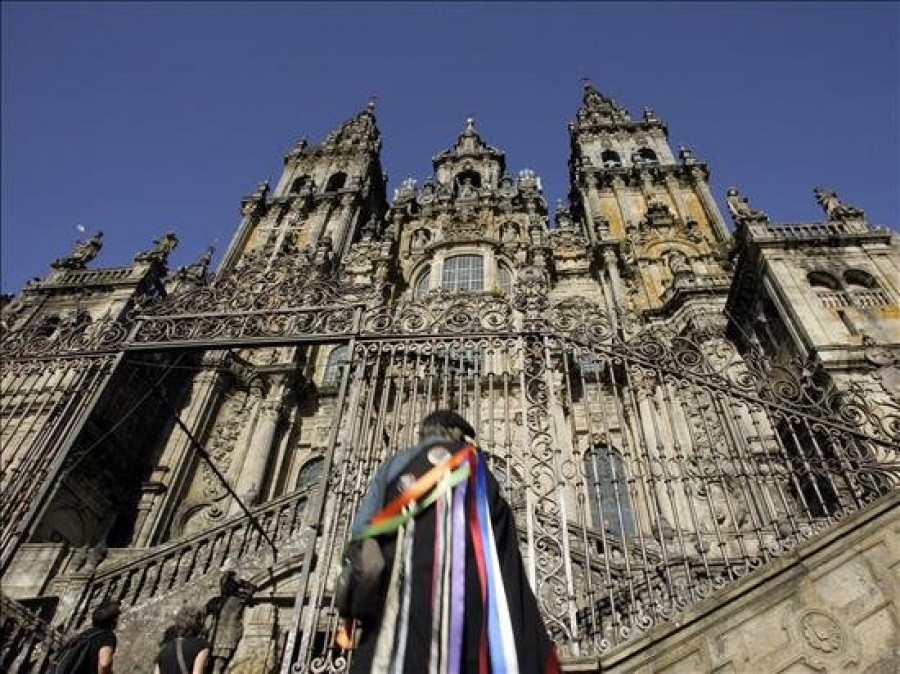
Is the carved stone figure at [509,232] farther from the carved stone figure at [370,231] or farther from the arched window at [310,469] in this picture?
the arched window at [310,469]

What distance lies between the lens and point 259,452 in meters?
14.8

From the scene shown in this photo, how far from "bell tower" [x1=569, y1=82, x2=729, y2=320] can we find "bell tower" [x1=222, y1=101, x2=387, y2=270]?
35.3ft

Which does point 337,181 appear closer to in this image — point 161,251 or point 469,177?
point 469,177

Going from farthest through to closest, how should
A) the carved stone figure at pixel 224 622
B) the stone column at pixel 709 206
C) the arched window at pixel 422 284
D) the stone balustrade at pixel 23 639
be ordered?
the arched window at pixel 422 284
the stone column at pixel 709 206
the carved stone figure at pixel 224 622
the stone balustrade at pixel 23 639

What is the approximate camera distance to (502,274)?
22109 millimetres

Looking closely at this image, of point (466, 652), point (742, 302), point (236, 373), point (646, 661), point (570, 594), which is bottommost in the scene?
point (466, 652)

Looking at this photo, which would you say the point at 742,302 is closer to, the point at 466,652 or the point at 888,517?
the point at 888,517

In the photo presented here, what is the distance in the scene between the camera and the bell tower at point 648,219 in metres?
18.1

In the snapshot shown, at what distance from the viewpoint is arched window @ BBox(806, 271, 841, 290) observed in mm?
13648

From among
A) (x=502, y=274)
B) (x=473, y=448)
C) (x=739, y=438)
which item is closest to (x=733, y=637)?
(x=739, y=438)

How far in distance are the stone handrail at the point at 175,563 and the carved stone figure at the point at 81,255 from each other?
1330 centimetres

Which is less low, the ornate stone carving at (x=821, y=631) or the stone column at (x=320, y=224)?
the stone column at (x=320, y=224)

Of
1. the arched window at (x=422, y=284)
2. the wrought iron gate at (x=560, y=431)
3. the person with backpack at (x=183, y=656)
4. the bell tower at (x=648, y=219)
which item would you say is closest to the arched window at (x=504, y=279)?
the arched window at (x=422, y=284)

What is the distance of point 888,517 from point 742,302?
38.7ft
